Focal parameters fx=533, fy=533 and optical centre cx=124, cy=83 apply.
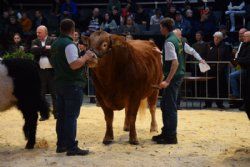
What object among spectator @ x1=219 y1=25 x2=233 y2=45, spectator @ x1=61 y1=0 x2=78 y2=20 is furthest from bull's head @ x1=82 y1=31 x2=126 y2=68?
spectator @ x1=61 y1=0 x2=78 y2=20

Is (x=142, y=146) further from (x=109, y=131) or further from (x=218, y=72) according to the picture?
(x=218, y=72)

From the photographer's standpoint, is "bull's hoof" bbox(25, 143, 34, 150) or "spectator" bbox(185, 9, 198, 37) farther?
"spectator" bbox(185, 9, 198, 37)

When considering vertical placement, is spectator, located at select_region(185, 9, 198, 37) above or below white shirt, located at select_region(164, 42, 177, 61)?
above

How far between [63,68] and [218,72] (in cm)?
726

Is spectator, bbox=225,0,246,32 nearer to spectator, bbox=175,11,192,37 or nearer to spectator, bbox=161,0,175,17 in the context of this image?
spectator, bbox=175,11,192,37

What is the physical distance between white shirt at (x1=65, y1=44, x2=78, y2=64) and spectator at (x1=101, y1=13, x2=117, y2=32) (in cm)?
1120

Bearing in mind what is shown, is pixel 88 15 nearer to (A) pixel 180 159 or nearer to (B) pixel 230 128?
(B) pixel 230 128

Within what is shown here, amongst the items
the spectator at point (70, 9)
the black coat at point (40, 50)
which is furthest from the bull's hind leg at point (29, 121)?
the spectator at point (70, 9)

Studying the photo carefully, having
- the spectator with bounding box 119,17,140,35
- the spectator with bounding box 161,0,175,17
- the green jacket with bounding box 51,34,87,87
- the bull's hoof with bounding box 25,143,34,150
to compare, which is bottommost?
the bull's hoof with bounding box 25,143,34,150

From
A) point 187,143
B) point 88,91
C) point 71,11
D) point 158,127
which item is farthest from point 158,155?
point 71,11

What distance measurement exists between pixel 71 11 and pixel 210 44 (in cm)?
761

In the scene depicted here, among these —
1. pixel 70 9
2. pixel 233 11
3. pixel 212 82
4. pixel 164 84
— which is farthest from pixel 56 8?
pixel 164 84

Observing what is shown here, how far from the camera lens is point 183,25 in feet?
58.7

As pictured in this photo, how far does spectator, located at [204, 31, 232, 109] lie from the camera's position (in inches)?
563
